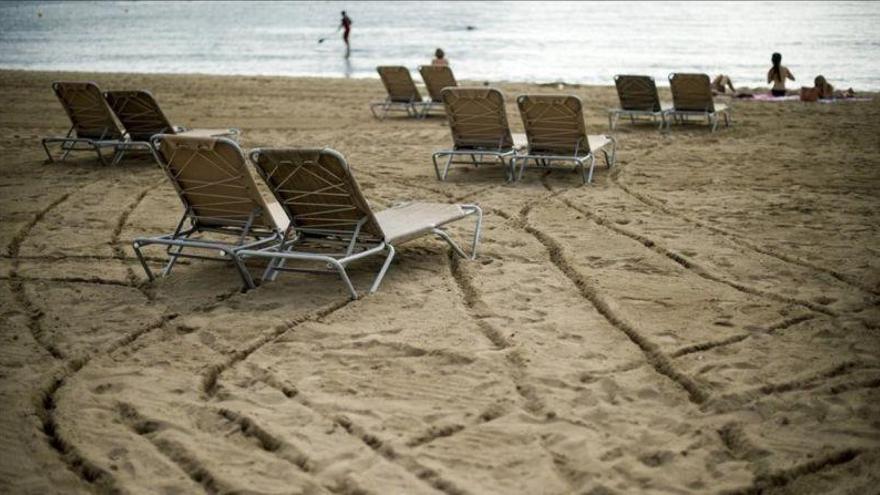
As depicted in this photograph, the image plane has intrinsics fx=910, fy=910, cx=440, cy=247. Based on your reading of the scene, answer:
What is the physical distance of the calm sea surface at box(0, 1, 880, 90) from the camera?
27891mm

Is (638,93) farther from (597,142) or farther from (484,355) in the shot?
(484,355)

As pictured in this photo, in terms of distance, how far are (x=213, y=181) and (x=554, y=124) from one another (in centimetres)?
453

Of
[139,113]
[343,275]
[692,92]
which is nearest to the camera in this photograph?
[343,275]

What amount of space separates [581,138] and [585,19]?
6066 centimetres

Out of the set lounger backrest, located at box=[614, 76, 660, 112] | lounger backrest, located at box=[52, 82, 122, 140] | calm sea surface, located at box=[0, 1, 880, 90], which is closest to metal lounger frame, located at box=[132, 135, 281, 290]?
lounger backrest, located at box=[52, 82, 122, 140]

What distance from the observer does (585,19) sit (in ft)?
221

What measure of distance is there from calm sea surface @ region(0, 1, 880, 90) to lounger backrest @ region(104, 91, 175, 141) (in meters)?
15.0

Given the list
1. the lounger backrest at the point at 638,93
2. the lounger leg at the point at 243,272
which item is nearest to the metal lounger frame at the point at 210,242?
the lounger leg at the point at 243,272

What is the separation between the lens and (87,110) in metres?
11.0

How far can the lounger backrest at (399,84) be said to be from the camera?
15352 mm

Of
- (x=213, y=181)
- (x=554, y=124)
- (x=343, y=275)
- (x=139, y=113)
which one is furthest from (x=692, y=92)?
(x=343, y=275)

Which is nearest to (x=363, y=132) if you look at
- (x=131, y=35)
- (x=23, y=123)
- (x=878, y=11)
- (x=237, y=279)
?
(x=23, y=123)

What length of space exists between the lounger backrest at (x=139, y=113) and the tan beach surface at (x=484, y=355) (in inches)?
72.0

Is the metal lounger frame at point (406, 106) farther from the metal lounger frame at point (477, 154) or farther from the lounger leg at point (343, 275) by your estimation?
the lounger leg at point (343, 275)
